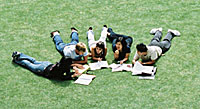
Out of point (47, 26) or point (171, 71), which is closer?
point (171, 71)

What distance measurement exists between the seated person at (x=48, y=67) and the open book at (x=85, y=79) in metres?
0.17

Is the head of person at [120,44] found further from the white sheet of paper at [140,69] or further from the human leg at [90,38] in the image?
the human leg at [90,38]

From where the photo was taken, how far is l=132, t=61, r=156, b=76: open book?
9.26 meters

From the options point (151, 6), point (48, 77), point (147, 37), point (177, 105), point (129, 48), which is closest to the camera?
point (177, 105)

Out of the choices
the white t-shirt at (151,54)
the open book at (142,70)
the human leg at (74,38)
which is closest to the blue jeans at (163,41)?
the white t-shirt at (151,54)

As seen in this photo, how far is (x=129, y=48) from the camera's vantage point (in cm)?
1016

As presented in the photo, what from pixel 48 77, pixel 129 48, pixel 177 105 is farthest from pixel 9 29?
pixel 177 105

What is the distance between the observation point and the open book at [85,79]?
911 cm

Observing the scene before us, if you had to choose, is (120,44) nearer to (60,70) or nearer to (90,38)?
(90,38)

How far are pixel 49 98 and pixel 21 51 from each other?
2.65 meters

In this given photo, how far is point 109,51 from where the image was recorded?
35.1 feet

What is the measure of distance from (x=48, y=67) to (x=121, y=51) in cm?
205

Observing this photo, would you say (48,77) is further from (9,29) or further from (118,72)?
(9,29)

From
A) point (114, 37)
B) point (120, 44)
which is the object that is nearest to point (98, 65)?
point (120, 44)
